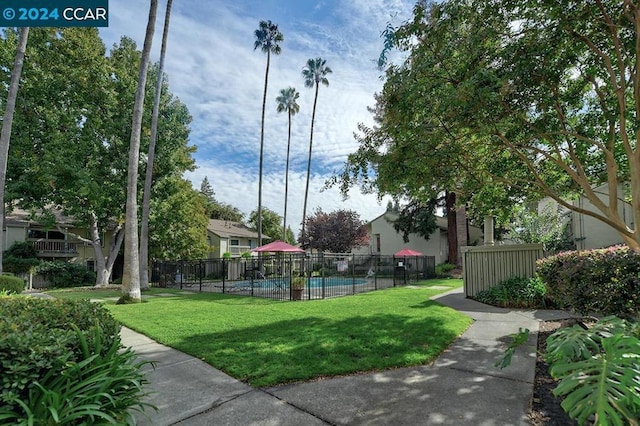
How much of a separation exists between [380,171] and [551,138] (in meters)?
3.52

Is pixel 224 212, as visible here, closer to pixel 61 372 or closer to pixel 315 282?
pixel 315 282

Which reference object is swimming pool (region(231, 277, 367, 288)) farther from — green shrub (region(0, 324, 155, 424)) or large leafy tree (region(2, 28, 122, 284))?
green shrub (region(0, 324, 155, 424))

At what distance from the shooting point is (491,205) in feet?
30.5

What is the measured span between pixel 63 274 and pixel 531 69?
1036 inches

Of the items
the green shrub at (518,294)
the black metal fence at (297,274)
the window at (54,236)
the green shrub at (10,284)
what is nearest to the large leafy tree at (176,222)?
the black metal fence at (297,274)

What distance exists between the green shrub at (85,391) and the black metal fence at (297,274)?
9458 millimetres

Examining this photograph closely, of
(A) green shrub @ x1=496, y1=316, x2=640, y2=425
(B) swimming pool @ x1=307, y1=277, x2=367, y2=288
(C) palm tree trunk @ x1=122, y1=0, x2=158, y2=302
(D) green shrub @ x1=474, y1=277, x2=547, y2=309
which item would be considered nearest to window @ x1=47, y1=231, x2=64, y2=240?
(C) palm tree trunk @ x1=122, y1=0, x2=158, y2=302

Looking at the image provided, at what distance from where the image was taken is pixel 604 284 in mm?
4531

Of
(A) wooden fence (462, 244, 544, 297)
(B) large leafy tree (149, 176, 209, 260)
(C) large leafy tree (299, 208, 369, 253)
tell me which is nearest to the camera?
(A) wooden fence (462, 244, 544, 297)

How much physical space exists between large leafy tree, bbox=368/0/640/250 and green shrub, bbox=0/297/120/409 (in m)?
5.42

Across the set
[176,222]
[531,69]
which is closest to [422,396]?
[531,69]

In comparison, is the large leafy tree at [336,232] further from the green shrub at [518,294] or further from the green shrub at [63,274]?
the green shrub at [518,294]

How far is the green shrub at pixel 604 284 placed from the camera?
4.25 metres

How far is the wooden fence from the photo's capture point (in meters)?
10.4
